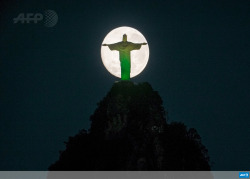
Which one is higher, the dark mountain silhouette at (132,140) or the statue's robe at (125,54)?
the statue's robe at (125,54)

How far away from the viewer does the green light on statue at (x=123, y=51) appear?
29.0 meters

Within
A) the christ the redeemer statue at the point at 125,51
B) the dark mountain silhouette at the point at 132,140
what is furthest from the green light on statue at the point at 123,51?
the dark mountain silhouette at the point at 132,140

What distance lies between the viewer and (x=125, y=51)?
95.2 ft

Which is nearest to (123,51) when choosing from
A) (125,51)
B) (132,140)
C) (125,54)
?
(125,51)

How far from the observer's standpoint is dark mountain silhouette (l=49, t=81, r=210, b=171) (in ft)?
84.4

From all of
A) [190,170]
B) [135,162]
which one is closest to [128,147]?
[135,162]

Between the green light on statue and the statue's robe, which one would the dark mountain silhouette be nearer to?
the statue's robe

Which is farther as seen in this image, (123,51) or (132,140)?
(123,51)

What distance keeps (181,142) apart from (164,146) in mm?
1630

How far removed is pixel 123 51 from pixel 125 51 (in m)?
0.16

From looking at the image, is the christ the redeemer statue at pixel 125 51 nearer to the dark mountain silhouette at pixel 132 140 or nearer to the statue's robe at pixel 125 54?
the statue's robe at pixel 125 54

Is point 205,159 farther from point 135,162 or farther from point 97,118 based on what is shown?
point 97,118

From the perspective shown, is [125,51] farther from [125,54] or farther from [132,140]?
[132,140]

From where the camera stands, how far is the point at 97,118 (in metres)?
29.0
